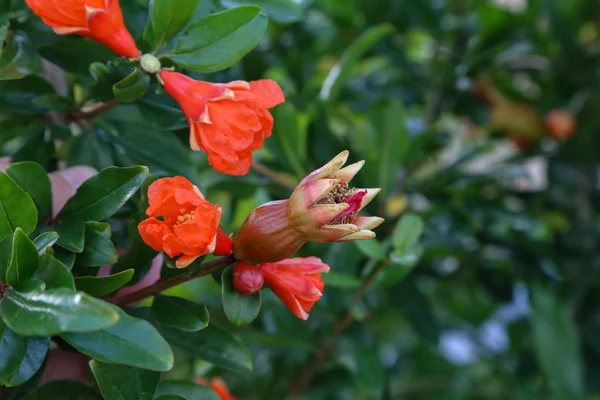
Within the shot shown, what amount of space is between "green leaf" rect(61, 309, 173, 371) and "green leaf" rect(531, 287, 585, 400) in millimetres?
605

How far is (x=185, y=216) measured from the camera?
0.30 m

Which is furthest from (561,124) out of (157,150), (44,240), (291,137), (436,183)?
(44,240)

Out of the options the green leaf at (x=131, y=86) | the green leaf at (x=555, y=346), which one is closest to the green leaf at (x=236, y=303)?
the green leaf at (x=131, y=86)

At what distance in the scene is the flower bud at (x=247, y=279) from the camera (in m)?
0.32

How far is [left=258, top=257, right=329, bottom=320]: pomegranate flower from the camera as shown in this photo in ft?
1.07

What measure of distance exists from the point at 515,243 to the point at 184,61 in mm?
552

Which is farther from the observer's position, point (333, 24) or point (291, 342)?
point (333, 24)

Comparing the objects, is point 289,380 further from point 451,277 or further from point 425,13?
point 425,13

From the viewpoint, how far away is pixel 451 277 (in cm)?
86

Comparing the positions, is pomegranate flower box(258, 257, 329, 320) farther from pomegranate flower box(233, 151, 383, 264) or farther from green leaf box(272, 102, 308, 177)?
green leaf box(272, 102, 308, 177)

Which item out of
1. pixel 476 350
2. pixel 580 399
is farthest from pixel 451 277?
pixel 476 350

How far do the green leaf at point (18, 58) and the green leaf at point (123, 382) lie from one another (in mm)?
167

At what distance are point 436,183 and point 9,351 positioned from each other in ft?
1.52

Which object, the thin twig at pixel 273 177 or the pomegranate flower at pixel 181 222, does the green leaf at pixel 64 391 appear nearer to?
the pomegranate flower at pixel 181 222
